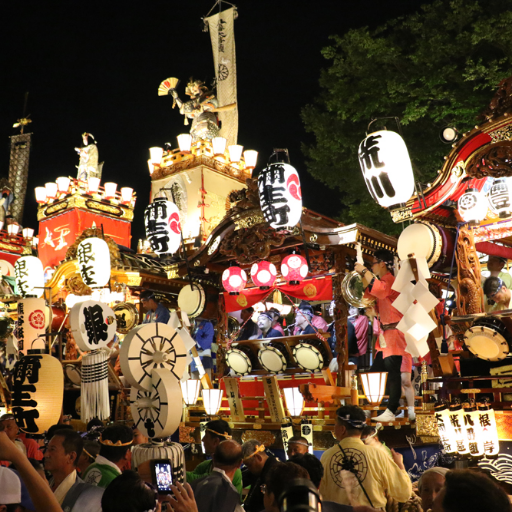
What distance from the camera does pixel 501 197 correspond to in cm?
884

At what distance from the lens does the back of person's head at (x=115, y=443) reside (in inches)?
203

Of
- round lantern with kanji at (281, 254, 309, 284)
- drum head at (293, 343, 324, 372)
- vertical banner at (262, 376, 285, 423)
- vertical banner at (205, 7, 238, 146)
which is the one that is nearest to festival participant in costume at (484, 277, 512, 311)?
drum head at (293, 343, 324, 372)

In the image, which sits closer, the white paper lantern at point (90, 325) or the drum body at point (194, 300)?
the white paper lantern at point (90, 325)

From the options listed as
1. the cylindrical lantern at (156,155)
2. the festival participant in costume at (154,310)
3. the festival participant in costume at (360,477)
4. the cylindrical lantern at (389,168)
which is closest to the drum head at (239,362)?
the festival participant in costume at (154,310)

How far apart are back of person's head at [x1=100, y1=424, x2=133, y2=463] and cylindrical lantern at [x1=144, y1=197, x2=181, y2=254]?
9432 mm

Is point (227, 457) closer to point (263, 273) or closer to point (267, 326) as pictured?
point (263, 273)

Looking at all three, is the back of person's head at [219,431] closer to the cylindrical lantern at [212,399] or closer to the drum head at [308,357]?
the cylindrical lantern at [212,399]

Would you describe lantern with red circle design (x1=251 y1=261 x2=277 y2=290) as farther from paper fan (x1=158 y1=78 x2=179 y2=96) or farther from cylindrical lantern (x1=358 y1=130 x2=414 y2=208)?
paper fan (x1=158 y1=78 x2=179 y2=96)

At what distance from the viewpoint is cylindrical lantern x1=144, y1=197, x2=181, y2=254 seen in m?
14.5

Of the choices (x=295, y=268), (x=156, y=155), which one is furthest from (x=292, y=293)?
(x=156, y=155)

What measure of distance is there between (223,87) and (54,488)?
23686mm

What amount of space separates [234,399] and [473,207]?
6.12 metres

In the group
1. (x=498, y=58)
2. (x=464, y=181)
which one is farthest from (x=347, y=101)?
(x=464, y=181)

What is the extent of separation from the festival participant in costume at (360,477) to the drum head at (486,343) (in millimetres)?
3126
